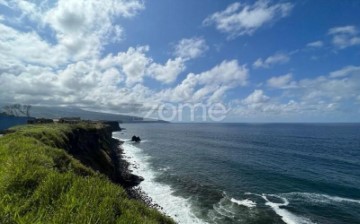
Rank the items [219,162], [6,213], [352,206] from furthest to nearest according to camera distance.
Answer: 1. [219,162]
2. [352,206]
3. [6,213]

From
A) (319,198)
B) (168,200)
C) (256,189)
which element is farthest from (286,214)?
(168,200)

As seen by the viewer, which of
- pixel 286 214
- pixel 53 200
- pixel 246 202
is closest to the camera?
pixel 53 200

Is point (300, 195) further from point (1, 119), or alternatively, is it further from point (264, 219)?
point (1, 119)

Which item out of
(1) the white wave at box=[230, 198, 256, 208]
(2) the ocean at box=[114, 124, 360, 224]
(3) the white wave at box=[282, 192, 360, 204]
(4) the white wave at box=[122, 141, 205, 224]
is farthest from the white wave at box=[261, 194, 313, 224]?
(4) the white wave at box=[122, 141, 205, 224]

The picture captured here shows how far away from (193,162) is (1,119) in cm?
6001

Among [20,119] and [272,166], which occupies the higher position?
[20,119]

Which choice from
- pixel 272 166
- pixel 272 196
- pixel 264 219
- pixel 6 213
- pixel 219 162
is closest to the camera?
pixel 6 213

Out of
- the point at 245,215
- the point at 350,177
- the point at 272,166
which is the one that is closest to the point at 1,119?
the point at 245,215

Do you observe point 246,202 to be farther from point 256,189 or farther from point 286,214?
point 256,189

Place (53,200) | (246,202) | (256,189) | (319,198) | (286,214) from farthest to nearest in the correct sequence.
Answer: (256,189) → (319,198) → (246,202) → (286,214) → (53,200)

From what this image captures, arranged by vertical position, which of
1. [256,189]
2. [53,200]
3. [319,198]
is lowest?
[256,189]

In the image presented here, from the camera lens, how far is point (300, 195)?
142 feet

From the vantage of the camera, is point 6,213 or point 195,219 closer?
point 6,213

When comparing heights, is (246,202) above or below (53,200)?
below
